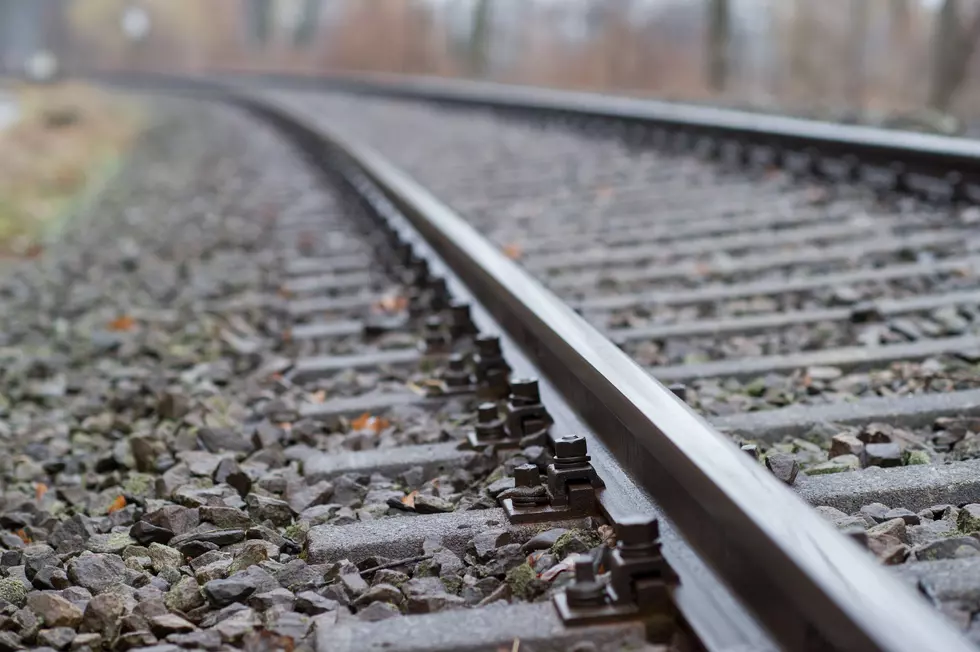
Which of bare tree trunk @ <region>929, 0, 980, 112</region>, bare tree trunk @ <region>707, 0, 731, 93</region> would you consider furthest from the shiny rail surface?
bare tree trunk @ <region>707, 0, 731, 93</region>

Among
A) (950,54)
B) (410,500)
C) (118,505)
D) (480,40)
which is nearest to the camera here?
(410,500)

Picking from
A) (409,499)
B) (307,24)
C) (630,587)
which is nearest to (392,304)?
(409,499)

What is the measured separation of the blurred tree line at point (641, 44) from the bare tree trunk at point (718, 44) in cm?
2

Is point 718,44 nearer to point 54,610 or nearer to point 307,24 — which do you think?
point 54,610

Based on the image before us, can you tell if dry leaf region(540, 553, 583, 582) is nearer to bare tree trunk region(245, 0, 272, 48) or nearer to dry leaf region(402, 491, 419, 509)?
dry leaf region(402, 491, 419, 509)

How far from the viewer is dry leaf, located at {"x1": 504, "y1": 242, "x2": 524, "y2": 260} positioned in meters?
4.65

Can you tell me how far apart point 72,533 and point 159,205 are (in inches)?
216

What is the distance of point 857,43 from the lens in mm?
28844

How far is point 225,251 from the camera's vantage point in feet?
18.7

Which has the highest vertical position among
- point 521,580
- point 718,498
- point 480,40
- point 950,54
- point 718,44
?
point 480,40

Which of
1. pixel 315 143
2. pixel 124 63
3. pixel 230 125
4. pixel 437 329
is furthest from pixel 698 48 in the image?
pixel 124 63

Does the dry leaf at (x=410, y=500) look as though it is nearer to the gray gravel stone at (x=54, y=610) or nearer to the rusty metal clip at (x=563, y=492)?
the rusty metal clip at (x=563, y=492)

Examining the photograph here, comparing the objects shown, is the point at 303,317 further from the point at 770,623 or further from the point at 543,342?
the point at 770,623

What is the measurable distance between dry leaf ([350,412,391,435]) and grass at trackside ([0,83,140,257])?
416 centimetres
